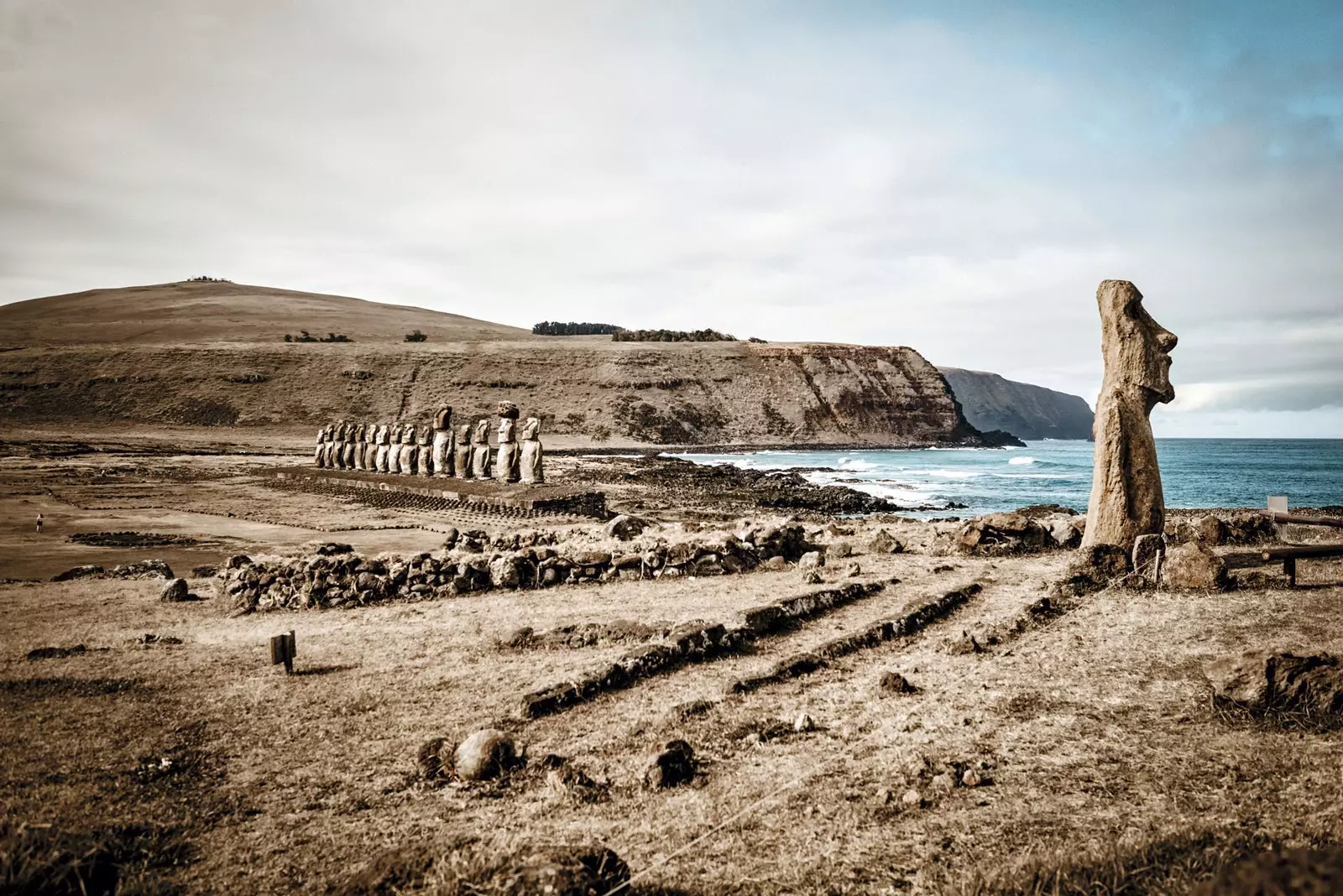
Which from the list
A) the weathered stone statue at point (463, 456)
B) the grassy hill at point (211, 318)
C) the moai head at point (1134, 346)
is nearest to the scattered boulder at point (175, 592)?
the moai head at point (1134, 346)

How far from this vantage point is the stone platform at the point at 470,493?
20.5 metres

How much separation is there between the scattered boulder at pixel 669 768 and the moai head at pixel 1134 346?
31.1 ft

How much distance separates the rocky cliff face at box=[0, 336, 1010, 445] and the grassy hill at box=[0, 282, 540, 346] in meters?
12.1

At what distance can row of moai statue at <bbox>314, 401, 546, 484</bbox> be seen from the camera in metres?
23.6

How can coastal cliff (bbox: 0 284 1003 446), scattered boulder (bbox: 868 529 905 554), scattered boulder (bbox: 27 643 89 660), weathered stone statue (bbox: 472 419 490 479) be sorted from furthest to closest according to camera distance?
coastal cliff (bbox: 0 284 1003 446)
weathered stone statue (bbox: 472 419 490 479)
scattered boulder (bbox: 868 529 905 554)
scattered boulder (bbox: 27 643 89 660)

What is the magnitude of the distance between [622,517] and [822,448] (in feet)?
210

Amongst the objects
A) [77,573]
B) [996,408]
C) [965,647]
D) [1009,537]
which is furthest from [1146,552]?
[996,408]

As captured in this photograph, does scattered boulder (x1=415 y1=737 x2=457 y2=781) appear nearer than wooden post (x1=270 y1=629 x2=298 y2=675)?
Yes

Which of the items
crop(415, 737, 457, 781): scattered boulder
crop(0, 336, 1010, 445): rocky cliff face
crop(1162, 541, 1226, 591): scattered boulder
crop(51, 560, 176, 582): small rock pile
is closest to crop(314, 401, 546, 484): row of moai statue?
crop(51, 560, 176, 582): small rock pile

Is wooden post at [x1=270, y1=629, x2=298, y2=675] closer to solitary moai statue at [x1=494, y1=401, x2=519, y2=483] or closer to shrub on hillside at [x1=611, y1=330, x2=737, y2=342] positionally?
solitary moai statue at [x1=494, y1=401, x2=519, y2=483]

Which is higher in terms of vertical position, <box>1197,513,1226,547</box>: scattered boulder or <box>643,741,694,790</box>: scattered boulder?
<box>1197,513,1226,547</box>: scattered boulder

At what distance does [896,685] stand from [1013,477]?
154 ft

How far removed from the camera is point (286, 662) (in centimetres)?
751

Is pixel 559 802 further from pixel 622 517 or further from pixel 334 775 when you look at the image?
pixel 622 517
